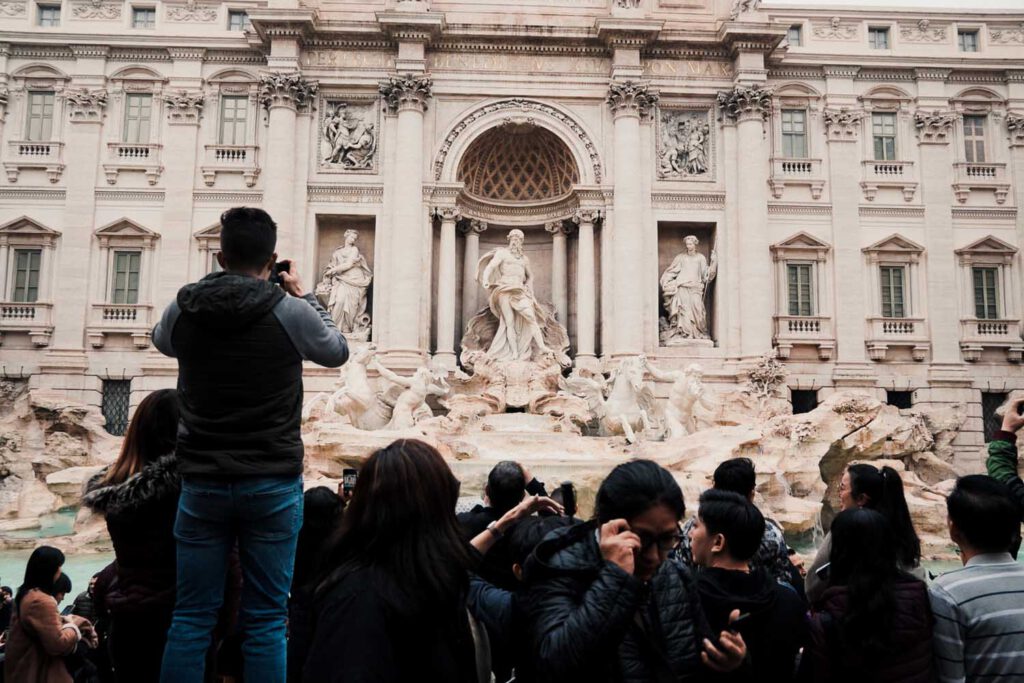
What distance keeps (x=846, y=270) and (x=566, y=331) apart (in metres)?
8.59

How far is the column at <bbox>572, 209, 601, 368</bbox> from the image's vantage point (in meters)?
21.9

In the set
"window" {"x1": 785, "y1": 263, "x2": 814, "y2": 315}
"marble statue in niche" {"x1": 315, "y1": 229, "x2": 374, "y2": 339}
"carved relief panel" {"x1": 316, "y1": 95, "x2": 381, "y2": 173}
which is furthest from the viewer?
"window" {"x1": 785, "y1": 263, "x2": 814, "y2": 315}

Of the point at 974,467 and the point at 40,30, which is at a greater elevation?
Answer: the point at 40,30

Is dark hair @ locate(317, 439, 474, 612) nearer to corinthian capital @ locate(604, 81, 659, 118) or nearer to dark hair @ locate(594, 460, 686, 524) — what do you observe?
dark hair @ locate(594, 460, 686, 524)

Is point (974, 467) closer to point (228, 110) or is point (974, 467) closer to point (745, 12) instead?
point (745, 12)

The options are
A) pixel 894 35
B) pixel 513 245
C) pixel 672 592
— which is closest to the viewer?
pixel 672 592

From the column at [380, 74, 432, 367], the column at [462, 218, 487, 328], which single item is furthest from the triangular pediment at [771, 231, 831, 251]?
the column at [380, 74, 432, 367]

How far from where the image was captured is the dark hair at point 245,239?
3.38m

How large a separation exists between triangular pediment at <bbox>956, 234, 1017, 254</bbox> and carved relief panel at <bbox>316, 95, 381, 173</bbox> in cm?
1797

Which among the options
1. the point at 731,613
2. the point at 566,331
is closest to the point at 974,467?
the point at 566,331

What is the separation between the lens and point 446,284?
22.0m

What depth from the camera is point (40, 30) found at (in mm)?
22844

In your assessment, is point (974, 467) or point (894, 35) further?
point (894, 35)

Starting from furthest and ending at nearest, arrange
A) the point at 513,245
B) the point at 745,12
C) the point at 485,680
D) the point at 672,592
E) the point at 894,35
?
the point at 894,35 → the point at 745,12 → the point at 513,245 → the point at 485,680 → the point at 672,592
